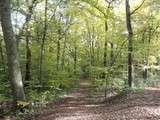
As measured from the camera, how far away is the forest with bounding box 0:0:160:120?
1130 cm

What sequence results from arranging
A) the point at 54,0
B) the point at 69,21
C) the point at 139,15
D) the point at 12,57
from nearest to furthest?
the point at 12,57
the point at 54,0
the point at 139,15
the point at 69,21

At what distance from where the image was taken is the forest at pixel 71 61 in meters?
11.3

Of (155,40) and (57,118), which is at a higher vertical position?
(155,40)

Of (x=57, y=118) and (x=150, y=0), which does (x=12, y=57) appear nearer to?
(x=57, y=118)

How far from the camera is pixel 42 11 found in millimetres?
24766

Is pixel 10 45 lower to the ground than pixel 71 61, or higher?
higher

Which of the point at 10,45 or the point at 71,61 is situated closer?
the point at 10,45

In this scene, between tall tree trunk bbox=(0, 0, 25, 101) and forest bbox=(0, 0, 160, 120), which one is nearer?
tall tree trunk bbox=(0, 0, 25, 101)

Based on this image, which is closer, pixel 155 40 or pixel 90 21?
pixel 155 40

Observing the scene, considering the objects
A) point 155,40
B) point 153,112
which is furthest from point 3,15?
point 155,40

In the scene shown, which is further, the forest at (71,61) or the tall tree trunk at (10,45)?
the forest at (71,61)

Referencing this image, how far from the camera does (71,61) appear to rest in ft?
138

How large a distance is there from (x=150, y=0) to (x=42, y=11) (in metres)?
8.67

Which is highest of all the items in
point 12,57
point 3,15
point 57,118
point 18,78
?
point 3,15
